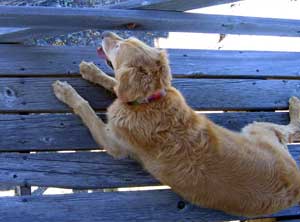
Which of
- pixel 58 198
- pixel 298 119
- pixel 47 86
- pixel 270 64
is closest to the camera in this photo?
pixel 58 198

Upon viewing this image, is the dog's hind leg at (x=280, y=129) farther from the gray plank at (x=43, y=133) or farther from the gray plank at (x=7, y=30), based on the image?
the gray plank at (x=7, y=30)

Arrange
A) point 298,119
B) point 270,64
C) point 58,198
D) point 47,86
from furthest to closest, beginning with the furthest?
point 270,64
point 298,119
point 47,86
point 58,198

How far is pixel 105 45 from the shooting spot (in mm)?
3641

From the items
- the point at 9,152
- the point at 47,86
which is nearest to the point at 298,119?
the point at 47,86

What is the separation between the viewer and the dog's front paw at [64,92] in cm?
354

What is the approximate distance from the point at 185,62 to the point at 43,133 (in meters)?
1.25

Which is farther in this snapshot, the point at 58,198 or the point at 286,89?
the point at 286,89

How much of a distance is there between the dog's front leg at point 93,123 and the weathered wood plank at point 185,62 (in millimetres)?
251

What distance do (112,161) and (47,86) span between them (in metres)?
0.70

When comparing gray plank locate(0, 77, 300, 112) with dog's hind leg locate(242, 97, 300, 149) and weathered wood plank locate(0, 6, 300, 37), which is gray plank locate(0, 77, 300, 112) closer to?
dog's hind leg locate(242, 97, 300, 149)

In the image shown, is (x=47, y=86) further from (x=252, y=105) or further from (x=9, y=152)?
(x=252, y=105)

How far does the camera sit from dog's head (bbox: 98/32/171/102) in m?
3.37

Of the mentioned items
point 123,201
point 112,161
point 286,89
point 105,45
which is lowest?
point 123,201

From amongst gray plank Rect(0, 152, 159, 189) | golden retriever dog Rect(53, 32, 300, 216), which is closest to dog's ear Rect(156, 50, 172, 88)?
golden retriever dog Rect(53, 32, 300, 216)
